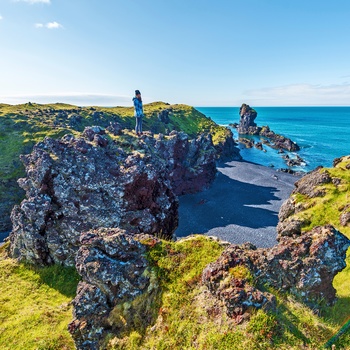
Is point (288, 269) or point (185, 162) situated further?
point (185, 162)

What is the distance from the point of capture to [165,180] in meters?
29.2

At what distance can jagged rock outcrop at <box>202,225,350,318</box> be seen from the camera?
1050 cm

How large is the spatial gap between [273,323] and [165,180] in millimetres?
21111

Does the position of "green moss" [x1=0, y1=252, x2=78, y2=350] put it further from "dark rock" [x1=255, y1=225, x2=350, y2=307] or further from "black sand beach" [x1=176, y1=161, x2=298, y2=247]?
"black sand beach" [x1=176, y1=161, x2=298, y2=247]

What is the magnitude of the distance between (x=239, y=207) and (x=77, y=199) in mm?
40872

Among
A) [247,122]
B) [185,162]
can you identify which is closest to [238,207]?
[185,162]

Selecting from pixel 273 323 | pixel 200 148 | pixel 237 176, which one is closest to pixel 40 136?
pixel 200 148

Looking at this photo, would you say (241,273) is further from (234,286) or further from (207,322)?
(207,322)

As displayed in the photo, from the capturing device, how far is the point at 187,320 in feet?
35.0

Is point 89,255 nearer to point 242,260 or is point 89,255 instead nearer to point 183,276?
point 183,276

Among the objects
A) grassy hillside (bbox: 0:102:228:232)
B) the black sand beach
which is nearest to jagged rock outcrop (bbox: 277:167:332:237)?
the black sand beach

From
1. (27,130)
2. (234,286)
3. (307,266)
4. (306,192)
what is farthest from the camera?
(27,130)

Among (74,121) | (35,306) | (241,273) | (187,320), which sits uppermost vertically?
(74,121)

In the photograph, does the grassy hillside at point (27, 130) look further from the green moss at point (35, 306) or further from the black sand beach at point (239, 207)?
the black sand beach at point (239, 207)
